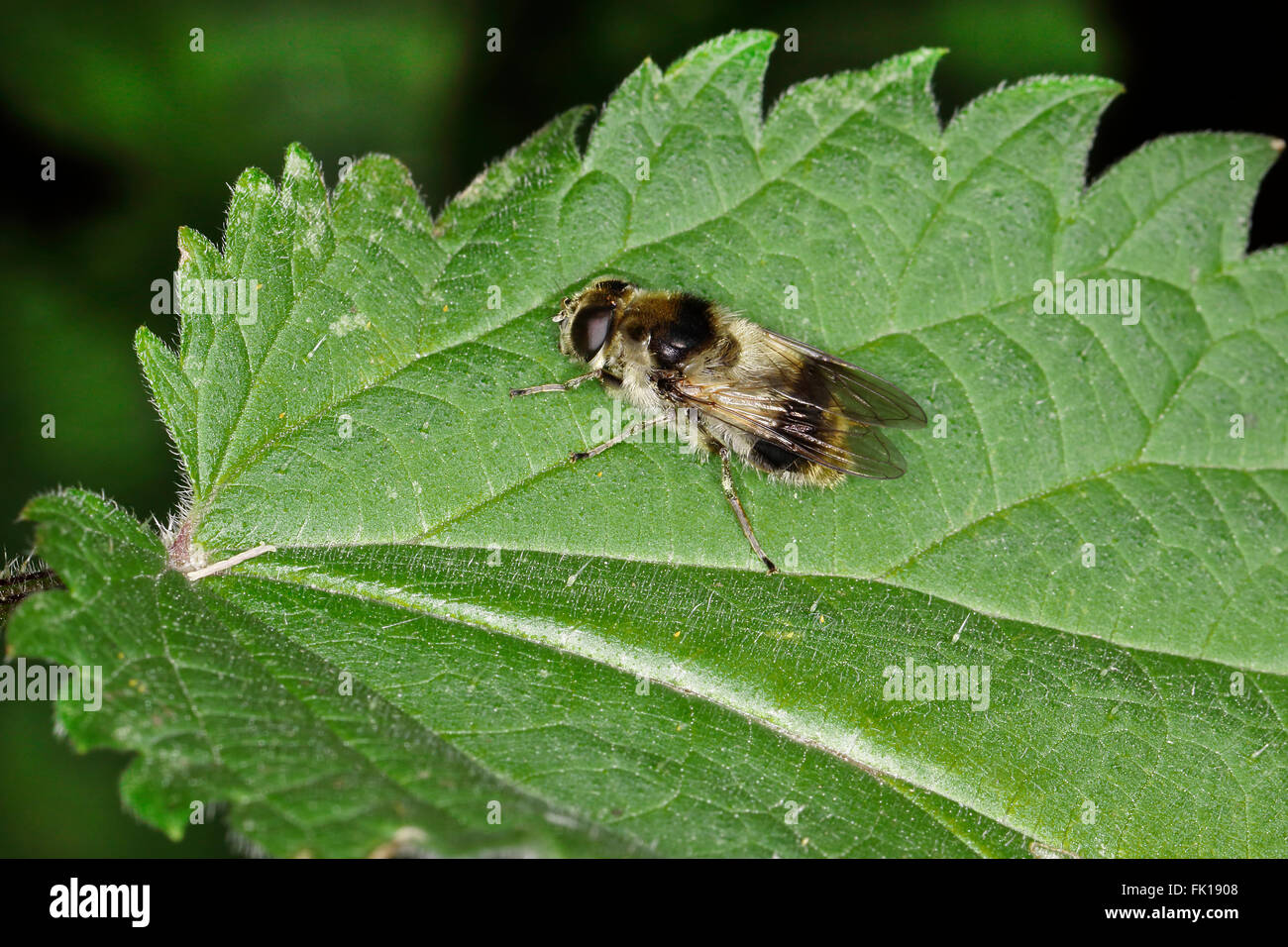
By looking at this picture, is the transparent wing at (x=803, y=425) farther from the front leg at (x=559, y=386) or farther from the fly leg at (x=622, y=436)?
the front leg at (x=559, y=386)

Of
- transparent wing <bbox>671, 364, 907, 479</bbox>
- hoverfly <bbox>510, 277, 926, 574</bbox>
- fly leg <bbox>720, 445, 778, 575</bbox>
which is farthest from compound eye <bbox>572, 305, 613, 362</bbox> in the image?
fly leg <bbox>720, 445, 778, 575</bbox>

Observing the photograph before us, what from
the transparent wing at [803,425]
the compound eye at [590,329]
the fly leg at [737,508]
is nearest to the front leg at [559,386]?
the compound eye at [590,329]

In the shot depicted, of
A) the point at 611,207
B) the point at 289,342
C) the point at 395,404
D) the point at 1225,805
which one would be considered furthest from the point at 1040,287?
the point at 289,342

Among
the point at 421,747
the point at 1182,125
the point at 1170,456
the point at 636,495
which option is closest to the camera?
the point at 421,747

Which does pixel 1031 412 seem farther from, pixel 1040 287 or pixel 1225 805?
pixel 1225 805

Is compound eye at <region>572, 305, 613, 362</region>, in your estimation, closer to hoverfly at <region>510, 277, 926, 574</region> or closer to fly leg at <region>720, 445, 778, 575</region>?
hoverfly at <region>510, 277, 926, 574</region>

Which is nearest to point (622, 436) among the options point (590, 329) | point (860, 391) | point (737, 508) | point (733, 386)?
point (590, 329)
